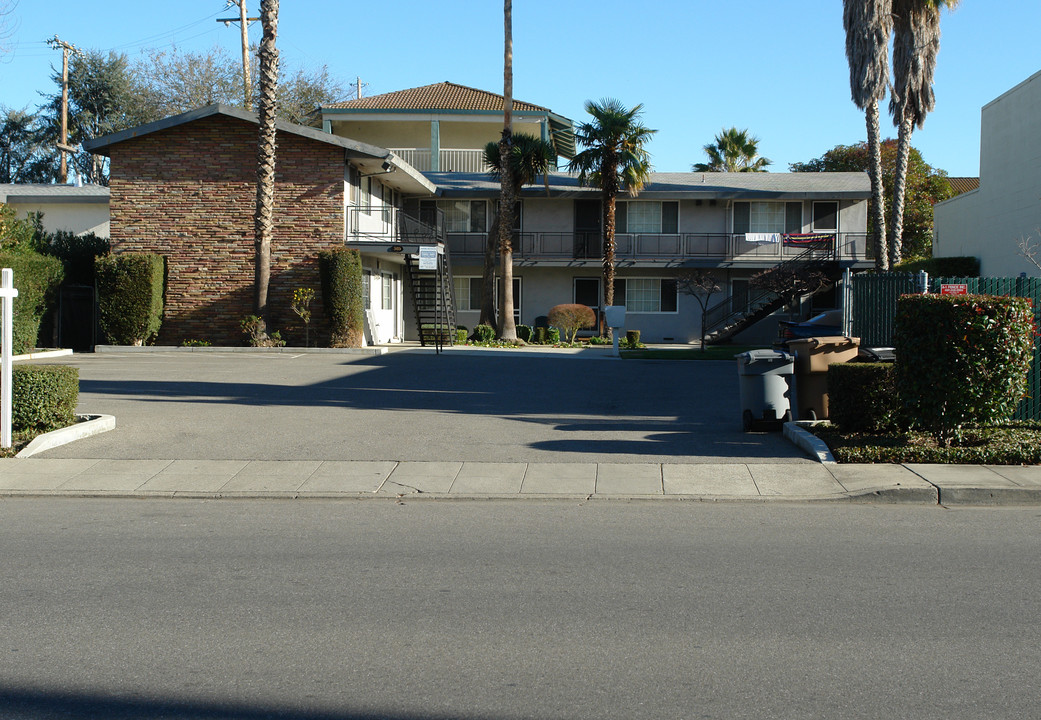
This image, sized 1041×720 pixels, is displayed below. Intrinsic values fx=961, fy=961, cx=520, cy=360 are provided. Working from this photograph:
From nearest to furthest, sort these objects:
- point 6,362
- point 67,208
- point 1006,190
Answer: point 6,362 < point 1006,190 < point 67,208

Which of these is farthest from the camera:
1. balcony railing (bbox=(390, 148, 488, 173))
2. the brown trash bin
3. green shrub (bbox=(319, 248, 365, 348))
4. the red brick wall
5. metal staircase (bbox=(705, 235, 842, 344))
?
balcony railing (bbox=(390, 148, 488, 173))

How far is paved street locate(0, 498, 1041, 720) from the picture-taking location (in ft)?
14.4

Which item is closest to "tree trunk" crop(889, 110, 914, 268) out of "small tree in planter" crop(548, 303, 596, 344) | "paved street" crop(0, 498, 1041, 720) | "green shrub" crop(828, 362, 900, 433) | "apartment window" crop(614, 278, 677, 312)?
"apartment window" crop(614, 278, 677, 312)

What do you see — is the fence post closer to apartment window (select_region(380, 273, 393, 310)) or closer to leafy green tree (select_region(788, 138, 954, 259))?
apartment window (select_region(380, 273, 393, 310))

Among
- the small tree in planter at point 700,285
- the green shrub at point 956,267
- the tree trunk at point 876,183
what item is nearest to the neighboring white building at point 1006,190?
the green shrub at point 956,267

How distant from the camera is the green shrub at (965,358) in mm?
10398

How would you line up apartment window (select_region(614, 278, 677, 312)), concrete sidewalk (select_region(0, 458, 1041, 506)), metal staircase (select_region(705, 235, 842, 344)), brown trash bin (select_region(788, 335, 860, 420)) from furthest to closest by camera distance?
apartment window (select_region(614, 278, 677, 312)) → metal staircase (select_region(705, 235, 842, 344)) → brown trash bin (select_region(788, 335, 860, 420)) → concrete sidewalk (select_region(0, 458, 1041, 506))

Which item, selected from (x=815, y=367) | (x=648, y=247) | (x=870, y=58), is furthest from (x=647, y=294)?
(x=815, y=367)

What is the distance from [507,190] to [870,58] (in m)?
12.0

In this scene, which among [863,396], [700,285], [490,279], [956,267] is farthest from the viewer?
[490,279]

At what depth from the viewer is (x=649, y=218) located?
36.9 m

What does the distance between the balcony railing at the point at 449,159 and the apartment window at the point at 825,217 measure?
43.7ft

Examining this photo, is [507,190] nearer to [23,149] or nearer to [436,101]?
[436,101]

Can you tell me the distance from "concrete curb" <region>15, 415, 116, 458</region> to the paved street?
2736mm
